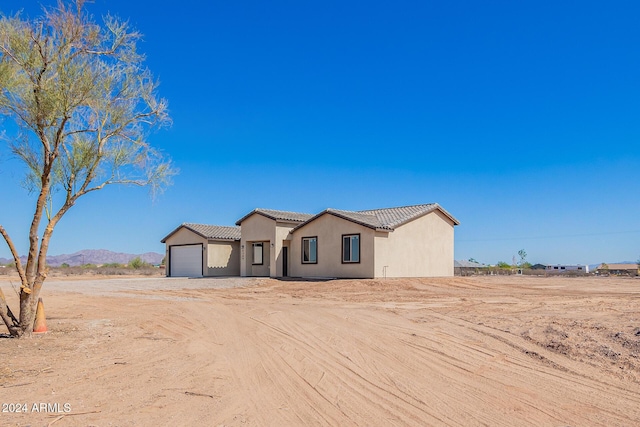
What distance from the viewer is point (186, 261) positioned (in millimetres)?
35812

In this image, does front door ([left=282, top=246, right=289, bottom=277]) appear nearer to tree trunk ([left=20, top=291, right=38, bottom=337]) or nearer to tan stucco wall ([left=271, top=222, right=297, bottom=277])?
tan stucco wall ([left=271, top=222, right=297, bottom=277])

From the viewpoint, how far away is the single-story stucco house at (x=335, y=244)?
84.2ft

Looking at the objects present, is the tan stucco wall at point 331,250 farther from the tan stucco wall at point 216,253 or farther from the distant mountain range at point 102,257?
the distant mountain range at point 102,257

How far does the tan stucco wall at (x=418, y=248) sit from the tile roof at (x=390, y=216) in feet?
1.16

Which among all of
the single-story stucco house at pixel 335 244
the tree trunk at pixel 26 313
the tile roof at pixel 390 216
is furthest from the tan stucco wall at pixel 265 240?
the tree trunk at pixel 26 313

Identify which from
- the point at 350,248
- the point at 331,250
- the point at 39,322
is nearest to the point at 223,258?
the point at 331,250

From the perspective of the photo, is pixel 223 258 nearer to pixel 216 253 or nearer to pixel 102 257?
pixel 216 253

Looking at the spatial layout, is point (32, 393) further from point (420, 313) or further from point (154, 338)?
point (420, 313)

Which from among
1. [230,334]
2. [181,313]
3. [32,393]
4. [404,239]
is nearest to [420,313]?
[230,334]

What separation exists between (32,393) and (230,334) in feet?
14.1

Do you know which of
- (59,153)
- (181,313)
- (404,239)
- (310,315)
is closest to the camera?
(59,153)

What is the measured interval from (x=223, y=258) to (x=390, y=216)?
12590mm

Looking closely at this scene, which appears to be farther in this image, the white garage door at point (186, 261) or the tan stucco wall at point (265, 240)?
the white garage door at point (186, 261)

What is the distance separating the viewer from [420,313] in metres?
12.5
